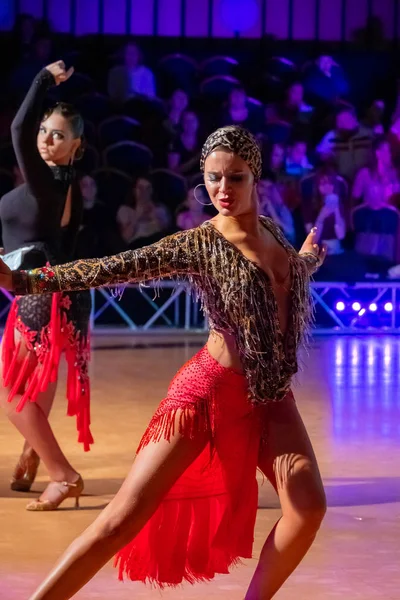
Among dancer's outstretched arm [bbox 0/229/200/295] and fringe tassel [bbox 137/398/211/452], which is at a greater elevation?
dancer's outstretched arm [bbox 0/229/200/295]

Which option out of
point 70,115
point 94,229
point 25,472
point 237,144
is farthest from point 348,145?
point 237,144

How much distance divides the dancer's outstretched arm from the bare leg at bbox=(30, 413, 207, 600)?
0.47 meters

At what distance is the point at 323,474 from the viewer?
20.4ft

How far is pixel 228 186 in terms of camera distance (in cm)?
371

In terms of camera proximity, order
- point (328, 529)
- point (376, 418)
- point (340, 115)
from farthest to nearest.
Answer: point (340, 115)
point (376, 418)
point (328, 529)

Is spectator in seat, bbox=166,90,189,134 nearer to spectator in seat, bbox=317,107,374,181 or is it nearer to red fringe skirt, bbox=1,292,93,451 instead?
spectator in seat, bbox=317,107,374,181

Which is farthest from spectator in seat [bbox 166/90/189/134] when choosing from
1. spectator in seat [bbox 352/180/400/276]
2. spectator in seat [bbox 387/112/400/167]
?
spectator in seat [bbox 387/112/400/167]

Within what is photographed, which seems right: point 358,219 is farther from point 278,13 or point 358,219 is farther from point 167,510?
point 167,510

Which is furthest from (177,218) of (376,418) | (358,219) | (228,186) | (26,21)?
(228,186)

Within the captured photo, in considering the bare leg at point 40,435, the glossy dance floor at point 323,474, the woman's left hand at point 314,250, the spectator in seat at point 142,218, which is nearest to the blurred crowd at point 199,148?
the spectator in seat at point 142,218

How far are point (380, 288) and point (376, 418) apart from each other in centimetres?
542

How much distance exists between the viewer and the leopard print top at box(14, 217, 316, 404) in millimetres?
3588

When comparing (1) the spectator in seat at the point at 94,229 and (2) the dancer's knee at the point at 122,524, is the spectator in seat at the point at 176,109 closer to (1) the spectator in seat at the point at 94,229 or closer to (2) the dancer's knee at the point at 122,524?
(1) the spectator in seat at the point at 94,229

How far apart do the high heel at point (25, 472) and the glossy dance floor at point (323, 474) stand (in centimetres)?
7
